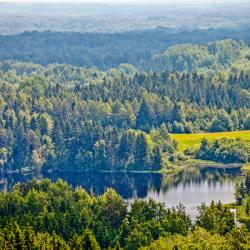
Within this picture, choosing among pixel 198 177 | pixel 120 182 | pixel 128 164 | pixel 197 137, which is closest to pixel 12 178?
pixel 120 182

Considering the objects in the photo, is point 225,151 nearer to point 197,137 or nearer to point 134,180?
point 197,137

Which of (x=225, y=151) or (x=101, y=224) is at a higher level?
(x=101, y=224)

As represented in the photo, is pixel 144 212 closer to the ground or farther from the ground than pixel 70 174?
farther from the ground

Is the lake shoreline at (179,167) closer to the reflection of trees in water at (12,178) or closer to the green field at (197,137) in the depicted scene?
the reflection of trees in water at (12,178)

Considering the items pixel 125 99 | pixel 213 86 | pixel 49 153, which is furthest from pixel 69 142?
pixel 213 86

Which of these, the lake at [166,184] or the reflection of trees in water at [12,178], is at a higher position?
the lake at [166,184]

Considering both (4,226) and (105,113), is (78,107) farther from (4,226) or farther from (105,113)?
(4,226)

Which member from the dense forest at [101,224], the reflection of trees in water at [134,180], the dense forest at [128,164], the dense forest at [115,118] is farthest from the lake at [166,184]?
the dense forest at [101,224]
